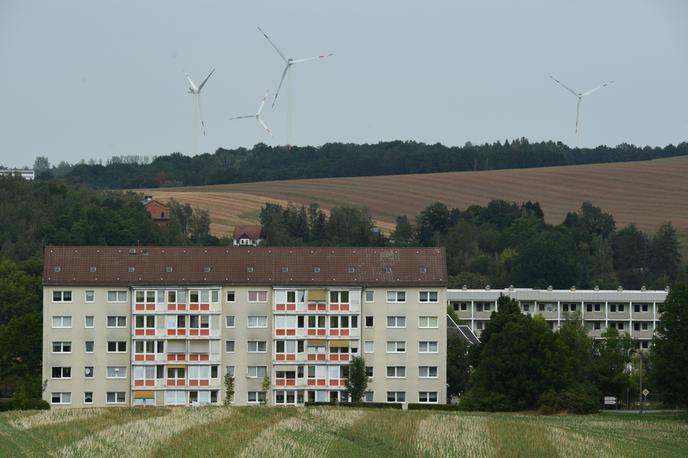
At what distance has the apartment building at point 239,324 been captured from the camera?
120m

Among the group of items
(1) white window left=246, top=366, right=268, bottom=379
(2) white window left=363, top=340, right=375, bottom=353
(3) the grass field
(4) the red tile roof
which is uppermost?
(4) the red tile roof

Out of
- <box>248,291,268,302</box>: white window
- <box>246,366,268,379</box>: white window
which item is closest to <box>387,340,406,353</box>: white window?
<box>246,366,268,379</box>: white window

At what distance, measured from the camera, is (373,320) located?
121750 mm

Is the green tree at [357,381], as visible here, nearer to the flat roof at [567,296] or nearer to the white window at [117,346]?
the white window at [117,346]

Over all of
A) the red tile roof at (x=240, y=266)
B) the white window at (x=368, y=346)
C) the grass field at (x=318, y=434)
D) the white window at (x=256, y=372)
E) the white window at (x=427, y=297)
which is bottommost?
the white window at (x=256, y=372)

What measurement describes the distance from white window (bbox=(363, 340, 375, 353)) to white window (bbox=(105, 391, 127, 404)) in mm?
16887

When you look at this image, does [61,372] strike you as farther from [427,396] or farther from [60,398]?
[427,396]

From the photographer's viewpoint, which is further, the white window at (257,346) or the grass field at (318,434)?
the white window at (257,346)

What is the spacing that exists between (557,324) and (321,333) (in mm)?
68270

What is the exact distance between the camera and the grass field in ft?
207

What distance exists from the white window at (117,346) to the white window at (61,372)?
10.8 feet

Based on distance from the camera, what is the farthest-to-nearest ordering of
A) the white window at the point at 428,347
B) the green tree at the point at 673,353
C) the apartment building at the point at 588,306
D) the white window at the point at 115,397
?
the apartment building at the point at 588,306 → the white window at the point at 428,347 → the white window at the point at 115,397 → the green tree at the point at 673,353

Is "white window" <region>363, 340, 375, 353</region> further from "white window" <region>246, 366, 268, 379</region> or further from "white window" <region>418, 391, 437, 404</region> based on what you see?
"white window" <region>246, 366, 268, 379</region>

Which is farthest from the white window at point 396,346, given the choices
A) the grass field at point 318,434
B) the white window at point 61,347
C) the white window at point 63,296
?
the grass field at point 318,434
